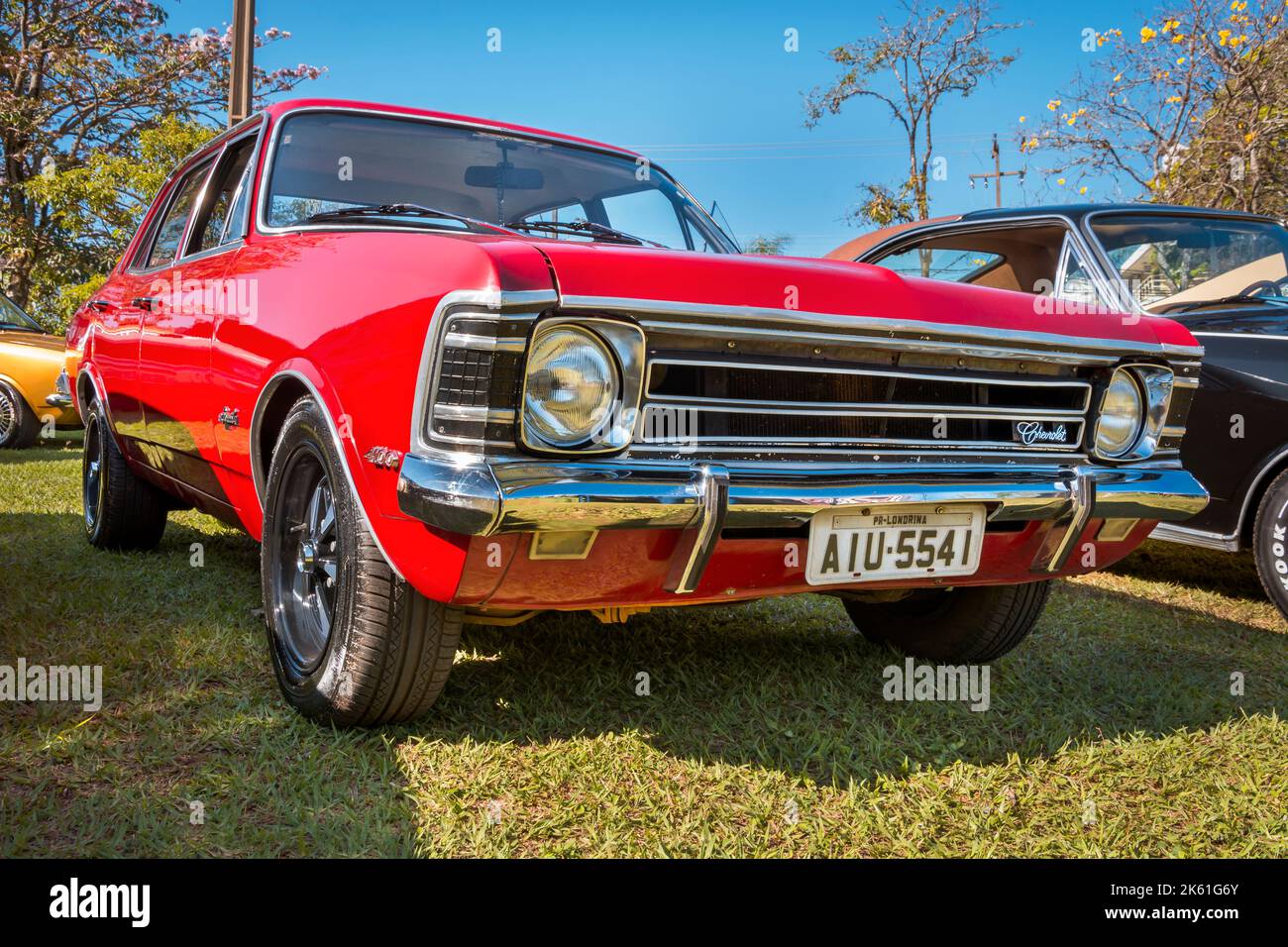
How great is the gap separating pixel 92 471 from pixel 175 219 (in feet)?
4.43

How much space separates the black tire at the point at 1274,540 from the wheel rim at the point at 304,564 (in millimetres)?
3465

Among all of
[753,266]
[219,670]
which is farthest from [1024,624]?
[219,670]

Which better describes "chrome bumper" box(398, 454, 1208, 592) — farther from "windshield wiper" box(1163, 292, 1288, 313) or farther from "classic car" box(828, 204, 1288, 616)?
"windshield wiper" box(1163, 292, 1288, 313)

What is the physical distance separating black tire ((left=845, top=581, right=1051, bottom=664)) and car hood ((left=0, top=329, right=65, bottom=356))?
8.89 metres

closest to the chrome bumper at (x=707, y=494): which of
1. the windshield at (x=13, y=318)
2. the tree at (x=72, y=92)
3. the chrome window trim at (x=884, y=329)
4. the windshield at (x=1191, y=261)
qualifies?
the chrome window trim at (x=884, y=329)

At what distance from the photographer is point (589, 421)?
85.8 inches

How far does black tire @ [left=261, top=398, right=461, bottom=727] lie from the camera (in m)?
2.40

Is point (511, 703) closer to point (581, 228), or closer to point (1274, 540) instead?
point (581, 228)

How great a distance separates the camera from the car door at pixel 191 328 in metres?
3.40

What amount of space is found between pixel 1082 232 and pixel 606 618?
3.02 m

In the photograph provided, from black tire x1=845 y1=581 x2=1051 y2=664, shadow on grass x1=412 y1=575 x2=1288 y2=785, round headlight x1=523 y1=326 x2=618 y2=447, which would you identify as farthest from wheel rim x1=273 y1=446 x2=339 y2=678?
black tire x1=845 y1=581 x2=1051 y2=664

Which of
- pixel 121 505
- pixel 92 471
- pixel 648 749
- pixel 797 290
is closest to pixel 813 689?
pixel 648 749

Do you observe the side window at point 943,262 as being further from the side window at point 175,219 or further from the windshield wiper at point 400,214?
the side window at point 175,219

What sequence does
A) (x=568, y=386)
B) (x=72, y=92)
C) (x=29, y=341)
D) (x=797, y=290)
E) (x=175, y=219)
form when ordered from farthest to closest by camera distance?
(x=72, y=92), (x=29, y=341), (x=175, y=219), (x=797, y=290), (x=568, y=386)
